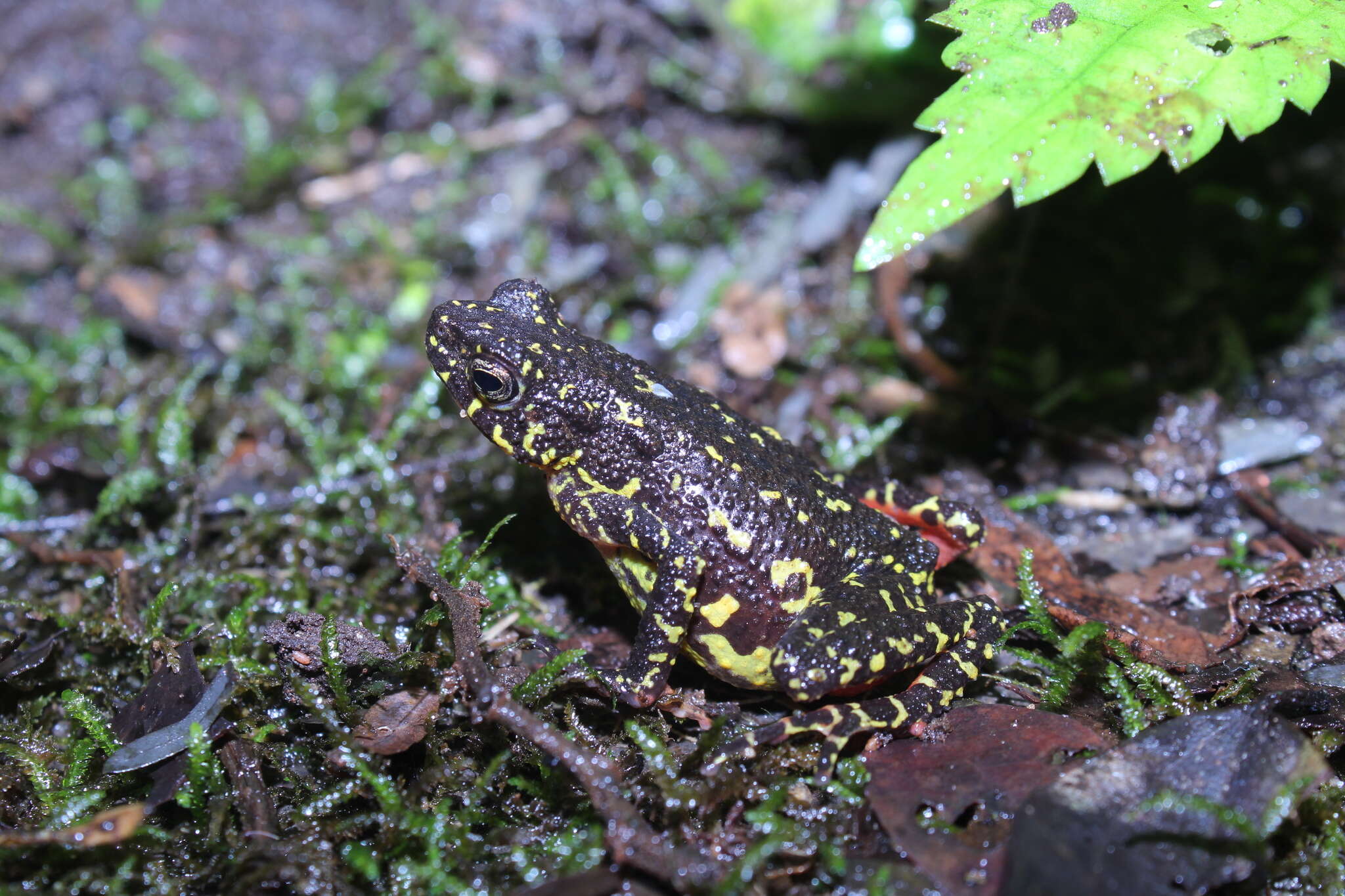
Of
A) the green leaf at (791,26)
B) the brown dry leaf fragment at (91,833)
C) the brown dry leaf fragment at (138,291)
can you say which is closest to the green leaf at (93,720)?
the brown dry leaf fragment at (91,833)

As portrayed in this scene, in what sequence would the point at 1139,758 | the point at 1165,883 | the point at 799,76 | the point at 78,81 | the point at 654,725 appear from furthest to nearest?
the point at 78,81
the point at 799,76
the point at 654,725
the point at 1139,758
the point at 1165,883

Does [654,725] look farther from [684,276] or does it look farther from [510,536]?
[684,276]

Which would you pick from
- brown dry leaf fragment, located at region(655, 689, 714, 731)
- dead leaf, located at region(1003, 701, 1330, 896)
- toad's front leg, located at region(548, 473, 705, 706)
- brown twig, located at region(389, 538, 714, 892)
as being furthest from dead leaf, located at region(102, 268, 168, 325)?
dead leaf, located at region(1003, 701, 1330, 896)

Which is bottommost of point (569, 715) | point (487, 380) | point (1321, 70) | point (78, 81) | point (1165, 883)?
point (1165, 883)

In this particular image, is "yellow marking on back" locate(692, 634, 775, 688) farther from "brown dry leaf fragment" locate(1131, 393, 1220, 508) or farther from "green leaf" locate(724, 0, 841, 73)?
"green leaf" locate(724, 0, 841, 73)

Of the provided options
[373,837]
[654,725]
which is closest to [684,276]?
[654,725]

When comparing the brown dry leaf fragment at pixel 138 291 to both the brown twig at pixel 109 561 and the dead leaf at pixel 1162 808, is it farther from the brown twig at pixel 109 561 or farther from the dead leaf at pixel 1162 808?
the dead leaf at pixel 1162 808
